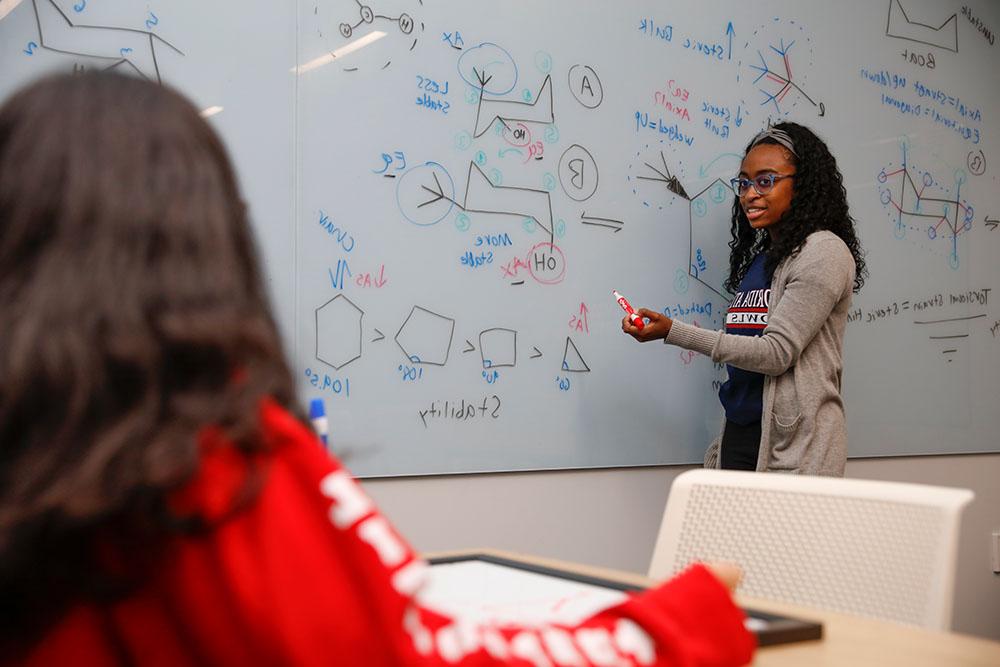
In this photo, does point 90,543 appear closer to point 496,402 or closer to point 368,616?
point 368,616

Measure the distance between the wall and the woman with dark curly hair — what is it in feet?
0.88

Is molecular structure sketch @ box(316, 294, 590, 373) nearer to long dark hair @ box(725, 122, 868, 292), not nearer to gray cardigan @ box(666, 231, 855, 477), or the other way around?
gray cardigan @ box(666, 231, 855, 477)

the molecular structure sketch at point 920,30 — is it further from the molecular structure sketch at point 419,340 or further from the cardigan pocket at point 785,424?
the molecular structure sketch at point 419,340

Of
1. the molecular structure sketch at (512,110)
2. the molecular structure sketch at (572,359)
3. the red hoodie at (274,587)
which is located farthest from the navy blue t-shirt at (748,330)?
the red hoodie at (274,587)

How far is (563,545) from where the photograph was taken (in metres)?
Result: 2.62

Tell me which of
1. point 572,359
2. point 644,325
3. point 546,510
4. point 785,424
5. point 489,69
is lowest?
point 546,510

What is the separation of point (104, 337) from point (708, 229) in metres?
2.59

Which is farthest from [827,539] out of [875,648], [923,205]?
[923,205]

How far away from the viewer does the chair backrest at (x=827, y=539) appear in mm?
1156

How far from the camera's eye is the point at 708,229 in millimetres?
2939

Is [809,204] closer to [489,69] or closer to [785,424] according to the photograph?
[785,424]

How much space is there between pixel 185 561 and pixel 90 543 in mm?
53

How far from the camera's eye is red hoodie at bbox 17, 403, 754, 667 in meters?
0.51

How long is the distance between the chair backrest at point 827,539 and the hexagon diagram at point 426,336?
1.05 m
